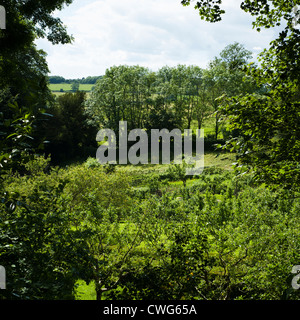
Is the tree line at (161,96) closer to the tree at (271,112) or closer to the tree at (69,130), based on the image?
the tree at (69,130)

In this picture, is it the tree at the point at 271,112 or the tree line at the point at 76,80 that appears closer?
the tree at the point at 271,112

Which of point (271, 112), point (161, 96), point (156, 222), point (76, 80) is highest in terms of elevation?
point (76, 80)

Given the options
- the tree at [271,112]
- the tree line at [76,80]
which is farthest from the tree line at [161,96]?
the tree line at [76,80]

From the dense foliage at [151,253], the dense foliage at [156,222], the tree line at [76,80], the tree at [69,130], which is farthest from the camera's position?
the tree line at [76,80]

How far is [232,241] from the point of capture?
7.71m

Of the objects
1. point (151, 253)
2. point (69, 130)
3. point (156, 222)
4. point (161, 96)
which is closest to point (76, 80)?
point (161, 96)

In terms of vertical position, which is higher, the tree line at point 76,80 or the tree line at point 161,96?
the tree line at point 76,80

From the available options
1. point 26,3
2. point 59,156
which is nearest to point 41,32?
point 26,3

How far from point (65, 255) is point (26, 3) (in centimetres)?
761

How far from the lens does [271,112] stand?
18.4ft

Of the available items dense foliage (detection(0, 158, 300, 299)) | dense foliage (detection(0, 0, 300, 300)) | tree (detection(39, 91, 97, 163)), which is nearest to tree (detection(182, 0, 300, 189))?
dense foliage (detection(0, 0, 300, 300))

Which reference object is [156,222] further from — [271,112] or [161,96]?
[161,96]

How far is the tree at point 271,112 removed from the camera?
499 cm
